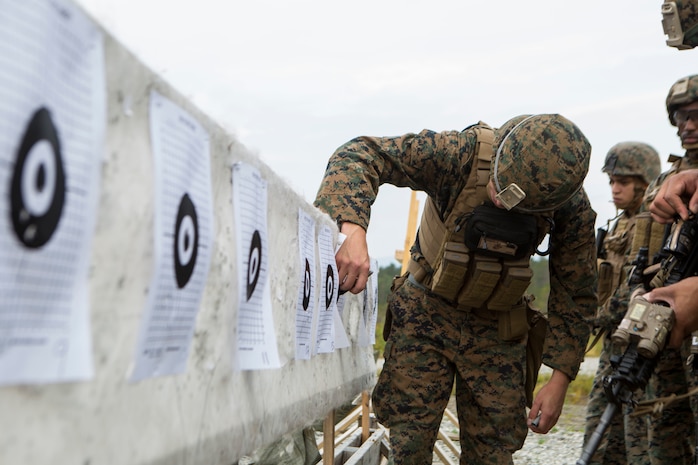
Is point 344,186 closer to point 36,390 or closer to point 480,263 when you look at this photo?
point 480,263

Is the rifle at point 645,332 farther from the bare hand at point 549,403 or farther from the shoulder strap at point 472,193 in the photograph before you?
the shoulder strap at point 472,193

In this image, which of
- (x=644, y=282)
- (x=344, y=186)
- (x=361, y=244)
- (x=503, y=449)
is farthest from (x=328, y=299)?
(x=644, y=282)

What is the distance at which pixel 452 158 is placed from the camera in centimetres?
278

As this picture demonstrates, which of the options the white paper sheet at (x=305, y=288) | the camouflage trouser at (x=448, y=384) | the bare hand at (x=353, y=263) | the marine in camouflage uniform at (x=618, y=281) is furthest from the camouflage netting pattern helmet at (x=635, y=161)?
the white paper sheet at (x=305, y=288)

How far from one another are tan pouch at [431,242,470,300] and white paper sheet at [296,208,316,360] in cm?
90

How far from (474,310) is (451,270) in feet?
1.01

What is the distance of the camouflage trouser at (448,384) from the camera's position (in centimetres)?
291

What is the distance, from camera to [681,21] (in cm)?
306

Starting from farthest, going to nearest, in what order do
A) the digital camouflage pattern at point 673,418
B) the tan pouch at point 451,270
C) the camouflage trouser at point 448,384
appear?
the digital camouflage pattern at point 673,418 < the camouflage trouser at point 448,384 < the tan pouch at point 451,270

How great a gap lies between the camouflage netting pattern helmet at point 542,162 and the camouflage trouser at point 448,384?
23.7 inches

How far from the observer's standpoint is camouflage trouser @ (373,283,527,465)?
2912 millimetres

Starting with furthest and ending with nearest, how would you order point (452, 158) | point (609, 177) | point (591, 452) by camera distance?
point (609, 177) → point (591, 452) → point (452, 158)

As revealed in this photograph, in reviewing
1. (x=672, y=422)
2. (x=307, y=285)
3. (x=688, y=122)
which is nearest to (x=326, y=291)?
(x=307, y=285)

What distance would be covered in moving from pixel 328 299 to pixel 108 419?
1.35 metres
